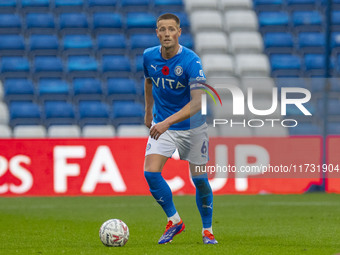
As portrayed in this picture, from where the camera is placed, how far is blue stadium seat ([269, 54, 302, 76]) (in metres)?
16.4

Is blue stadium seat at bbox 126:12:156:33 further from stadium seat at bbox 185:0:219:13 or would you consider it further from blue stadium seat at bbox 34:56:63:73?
blue stadium seat at bbox 34:56:63:73

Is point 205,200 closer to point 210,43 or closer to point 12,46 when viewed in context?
point 210,43

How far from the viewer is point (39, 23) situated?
677 inches

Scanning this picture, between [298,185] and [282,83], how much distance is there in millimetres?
3091

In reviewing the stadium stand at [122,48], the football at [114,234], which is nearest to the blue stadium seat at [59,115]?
the stadium stand at [122,48]

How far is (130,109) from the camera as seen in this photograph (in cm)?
1521

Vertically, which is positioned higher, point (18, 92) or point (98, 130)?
point (18, 92)

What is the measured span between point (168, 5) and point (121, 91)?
3352 mm

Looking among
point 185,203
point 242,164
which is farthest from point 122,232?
point 242,164

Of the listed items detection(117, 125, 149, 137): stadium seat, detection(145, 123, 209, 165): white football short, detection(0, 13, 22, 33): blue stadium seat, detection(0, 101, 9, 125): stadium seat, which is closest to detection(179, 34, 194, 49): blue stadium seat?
detection(117, 125, 149, 137): stadium seat

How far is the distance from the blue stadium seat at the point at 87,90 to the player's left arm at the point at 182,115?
31.9 feet

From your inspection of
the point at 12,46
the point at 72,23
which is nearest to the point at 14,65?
the point at 12,46

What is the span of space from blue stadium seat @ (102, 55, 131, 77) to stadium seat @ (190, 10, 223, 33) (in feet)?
7.45

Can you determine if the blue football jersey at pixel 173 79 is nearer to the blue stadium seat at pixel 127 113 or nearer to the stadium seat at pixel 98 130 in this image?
the stadium seat at pixel 98 130
